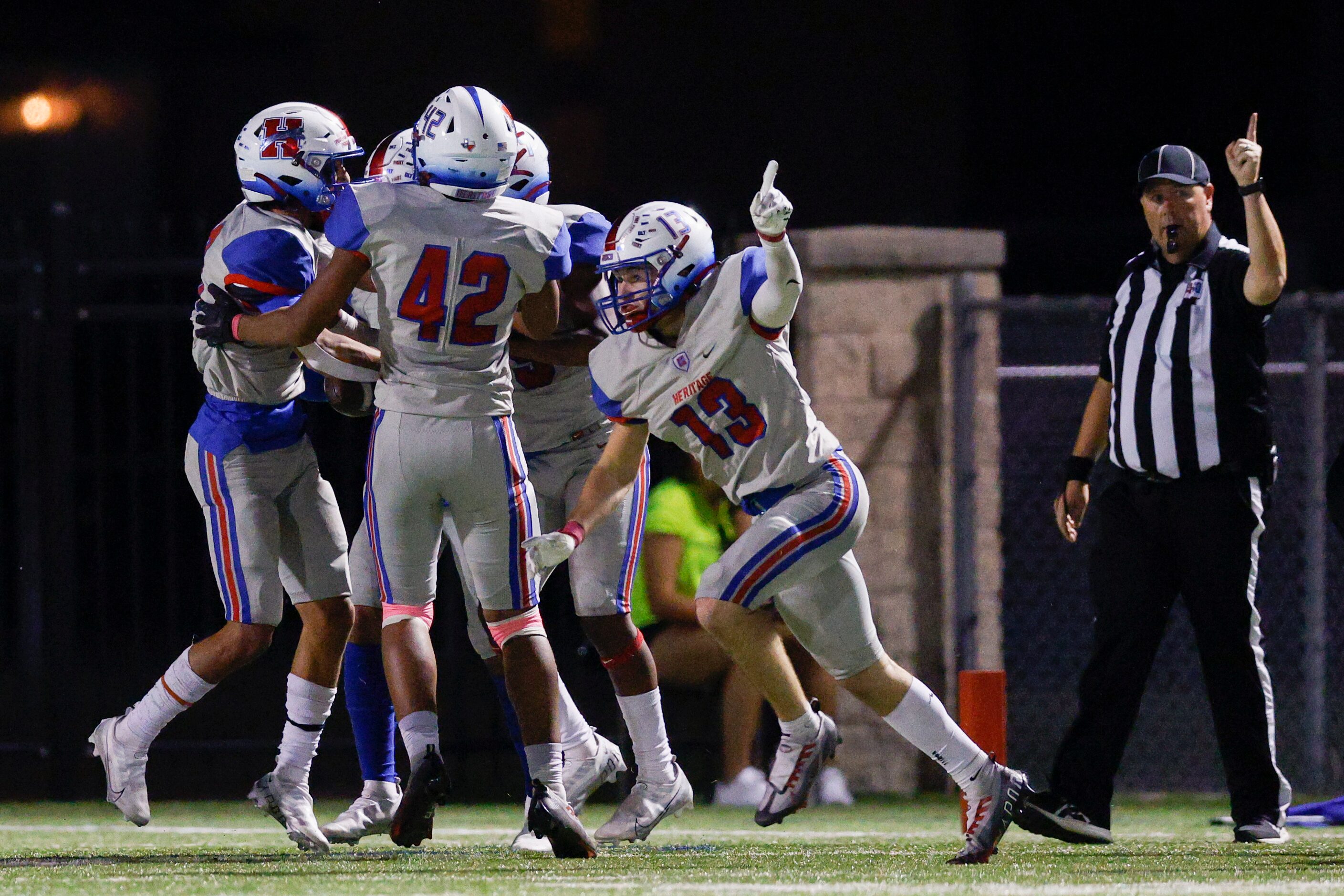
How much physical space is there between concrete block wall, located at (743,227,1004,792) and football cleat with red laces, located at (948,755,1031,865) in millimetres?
2720

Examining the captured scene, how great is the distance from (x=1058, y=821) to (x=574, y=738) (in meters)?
1.44

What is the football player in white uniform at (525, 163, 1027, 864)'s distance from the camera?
532 cm

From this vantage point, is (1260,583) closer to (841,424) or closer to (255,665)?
(841,424)

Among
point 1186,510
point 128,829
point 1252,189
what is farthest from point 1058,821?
point 128,829

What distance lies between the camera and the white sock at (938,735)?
17.5 ft

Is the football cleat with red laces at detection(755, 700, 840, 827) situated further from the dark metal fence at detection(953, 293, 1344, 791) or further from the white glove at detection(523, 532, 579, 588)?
Answer: the dark metal fence at detection(953, 293, 1344, 791)

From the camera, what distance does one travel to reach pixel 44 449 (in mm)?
8430

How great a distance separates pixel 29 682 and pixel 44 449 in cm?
149

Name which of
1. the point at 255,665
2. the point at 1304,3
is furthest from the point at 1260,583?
the point at 1304,3

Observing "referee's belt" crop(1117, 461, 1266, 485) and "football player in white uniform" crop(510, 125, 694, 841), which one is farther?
"football player in white uniform" crop(510, 125, 694, 841)

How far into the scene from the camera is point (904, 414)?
823cm

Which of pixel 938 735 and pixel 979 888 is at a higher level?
pixel 938 735

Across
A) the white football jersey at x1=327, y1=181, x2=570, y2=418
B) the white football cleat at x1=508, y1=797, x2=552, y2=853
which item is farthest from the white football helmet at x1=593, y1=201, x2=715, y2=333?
the white football cleat at x1=508, y1=797, x2=552, y2=853

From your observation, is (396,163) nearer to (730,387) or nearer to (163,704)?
(730,387)
